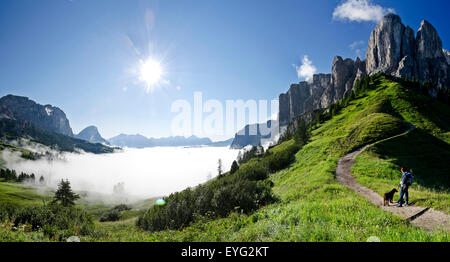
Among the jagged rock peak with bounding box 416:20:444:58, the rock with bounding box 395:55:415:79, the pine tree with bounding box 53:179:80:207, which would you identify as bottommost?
the pine tree with bounding box 53:179:80:207

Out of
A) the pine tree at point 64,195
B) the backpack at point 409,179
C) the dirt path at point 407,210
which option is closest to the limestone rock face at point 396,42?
the dirt path at point 407,210

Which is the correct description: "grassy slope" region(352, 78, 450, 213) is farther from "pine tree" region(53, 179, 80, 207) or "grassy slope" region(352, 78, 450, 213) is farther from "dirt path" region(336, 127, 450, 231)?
"pine tree" region(53, 179, 80, 207)

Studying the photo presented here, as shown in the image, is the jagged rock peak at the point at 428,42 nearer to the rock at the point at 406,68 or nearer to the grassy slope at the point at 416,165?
the rock at the point at 406,68

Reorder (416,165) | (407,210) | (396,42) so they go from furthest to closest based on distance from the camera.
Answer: (396,42) → (416,165) → (407,210)

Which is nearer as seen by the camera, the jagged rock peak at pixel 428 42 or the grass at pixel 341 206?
the grass at pixel 341 206

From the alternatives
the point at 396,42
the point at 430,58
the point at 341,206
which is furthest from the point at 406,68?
the point at 341,206

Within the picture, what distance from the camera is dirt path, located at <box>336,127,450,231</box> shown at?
9.07m

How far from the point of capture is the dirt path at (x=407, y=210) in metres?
9.07

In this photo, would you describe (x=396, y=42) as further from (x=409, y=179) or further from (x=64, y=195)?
(x=64, y=195)

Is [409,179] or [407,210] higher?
[409,179]

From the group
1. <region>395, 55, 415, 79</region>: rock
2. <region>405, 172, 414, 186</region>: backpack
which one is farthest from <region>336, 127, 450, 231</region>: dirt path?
<region>395, 55, 415, 79</region>: rock

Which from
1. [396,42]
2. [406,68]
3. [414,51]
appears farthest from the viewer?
[414,51]

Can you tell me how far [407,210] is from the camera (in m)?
11.5
